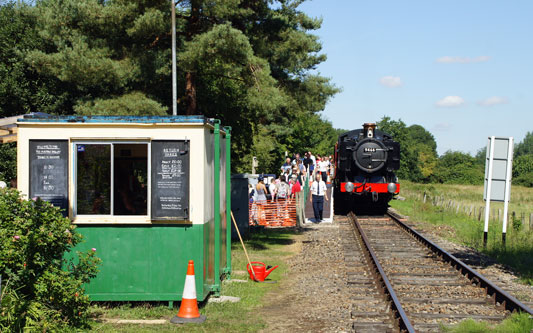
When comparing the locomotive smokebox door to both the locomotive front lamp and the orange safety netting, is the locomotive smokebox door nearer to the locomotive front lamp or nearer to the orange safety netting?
the locomotive front lamp

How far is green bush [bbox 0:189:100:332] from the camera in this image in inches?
247

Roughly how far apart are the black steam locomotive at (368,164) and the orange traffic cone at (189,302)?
1646 cm

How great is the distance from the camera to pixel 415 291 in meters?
10.3

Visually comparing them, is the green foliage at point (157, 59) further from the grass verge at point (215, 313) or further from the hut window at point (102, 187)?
the hut window at point (102, 187)

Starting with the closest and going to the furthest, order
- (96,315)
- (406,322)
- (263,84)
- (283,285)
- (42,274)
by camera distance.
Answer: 1. (42,274)
2. (406,322)
3. (96,315)
4. (283,285)
5. (263,84)

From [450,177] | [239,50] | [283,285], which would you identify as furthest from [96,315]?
[450,177]

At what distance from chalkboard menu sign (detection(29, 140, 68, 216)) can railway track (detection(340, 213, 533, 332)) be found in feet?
15.4

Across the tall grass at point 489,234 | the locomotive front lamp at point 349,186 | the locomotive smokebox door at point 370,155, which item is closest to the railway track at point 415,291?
the tall grass at point 489,234

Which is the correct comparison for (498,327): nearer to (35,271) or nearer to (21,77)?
(35,271)

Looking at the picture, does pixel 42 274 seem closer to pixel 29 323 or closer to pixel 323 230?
pixel 29 323

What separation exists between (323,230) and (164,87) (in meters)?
7.54

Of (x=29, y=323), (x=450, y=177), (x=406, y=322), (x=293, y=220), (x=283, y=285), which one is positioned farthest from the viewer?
(x=450, y=177)

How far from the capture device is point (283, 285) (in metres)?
11.2

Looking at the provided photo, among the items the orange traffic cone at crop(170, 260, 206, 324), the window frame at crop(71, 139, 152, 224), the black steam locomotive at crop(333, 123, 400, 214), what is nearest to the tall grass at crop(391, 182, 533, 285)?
the black steam locomotive at crop(333, 123, 400, 214)
